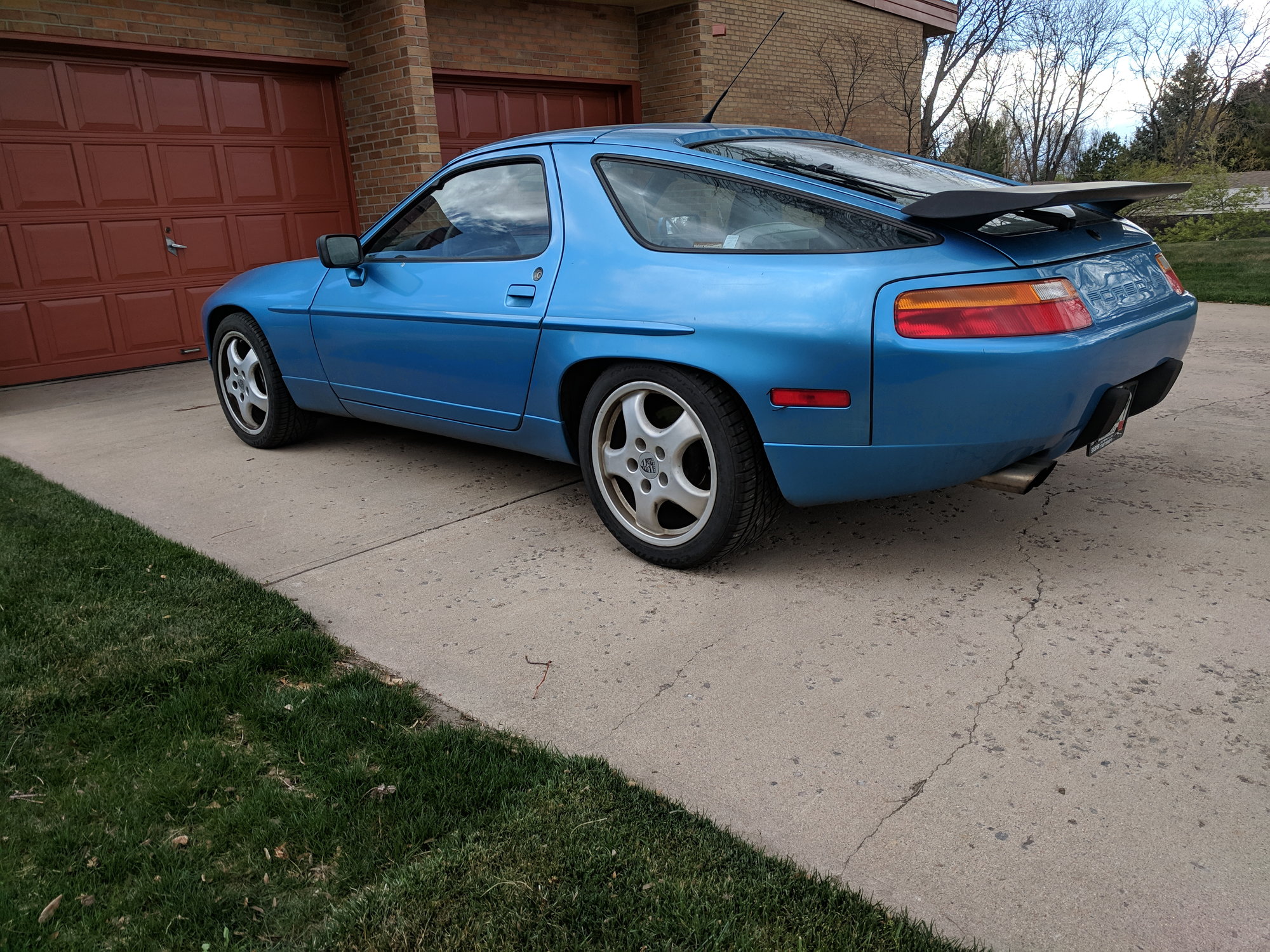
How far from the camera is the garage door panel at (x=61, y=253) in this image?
26.2 feet

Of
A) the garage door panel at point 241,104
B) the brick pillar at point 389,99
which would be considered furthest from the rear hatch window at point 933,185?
the garage door panel at point 241,104

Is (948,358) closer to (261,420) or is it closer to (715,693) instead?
(715,693)

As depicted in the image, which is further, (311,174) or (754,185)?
(311,174)

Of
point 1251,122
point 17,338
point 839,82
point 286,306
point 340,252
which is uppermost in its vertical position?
point 839,82

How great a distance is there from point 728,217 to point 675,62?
931 cm

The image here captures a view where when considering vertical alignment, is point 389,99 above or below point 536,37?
below

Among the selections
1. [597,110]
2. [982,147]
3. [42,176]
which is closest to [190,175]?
[42,176]

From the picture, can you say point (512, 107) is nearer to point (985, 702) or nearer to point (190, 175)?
point (190, 175)

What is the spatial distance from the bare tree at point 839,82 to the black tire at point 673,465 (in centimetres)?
1219

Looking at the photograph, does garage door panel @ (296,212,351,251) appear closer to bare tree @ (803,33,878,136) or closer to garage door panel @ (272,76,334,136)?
garage door panel @ (272,76,334,136)

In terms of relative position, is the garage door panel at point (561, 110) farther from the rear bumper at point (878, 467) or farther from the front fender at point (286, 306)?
the rear bumper at point (878, 467)

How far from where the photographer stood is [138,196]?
847 cm

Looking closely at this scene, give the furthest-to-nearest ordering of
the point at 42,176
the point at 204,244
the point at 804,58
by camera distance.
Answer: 1. the point at 804,58
2. the point at 204,244
3. the point at 42,176

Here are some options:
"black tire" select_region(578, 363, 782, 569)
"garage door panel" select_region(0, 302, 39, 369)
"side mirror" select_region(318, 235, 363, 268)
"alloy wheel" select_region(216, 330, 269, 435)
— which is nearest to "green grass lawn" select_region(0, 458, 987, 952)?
"black tire" select_region(578, 363, 782, 569)
